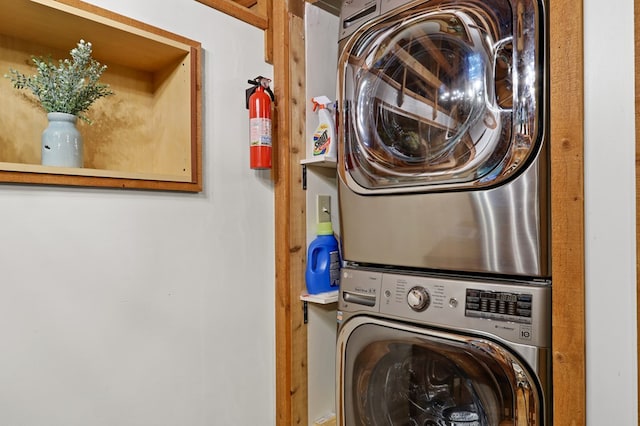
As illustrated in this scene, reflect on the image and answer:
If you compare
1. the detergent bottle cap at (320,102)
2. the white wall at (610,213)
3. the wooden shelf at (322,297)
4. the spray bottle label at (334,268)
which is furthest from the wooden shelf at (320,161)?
the white wall at (610,213)

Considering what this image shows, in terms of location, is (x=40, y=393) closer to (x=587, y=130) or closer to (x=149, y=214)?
(x=149, y=214)

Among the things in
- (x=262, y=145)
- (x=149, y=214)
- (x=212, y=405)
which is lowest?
(x=212, y=405)

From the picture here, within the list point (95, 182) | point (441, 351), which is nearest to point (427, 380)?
point (441, 351)

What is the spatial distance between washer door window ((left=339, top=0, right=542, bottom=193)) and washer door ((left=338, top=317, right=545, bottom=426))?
1.60 ft

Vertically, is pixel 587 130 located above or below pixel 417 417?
above

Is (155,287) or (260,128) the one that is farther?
(260,128)

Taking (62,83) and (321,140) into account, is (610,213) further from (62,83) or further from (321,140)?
(62,83)

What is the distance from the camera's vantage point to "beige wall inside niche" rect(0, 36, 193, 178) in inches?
52.5

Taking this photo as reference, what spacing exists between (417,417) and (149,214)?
1.17 metres

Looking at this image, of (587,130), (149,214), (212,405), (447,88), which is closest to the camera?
(587,130)

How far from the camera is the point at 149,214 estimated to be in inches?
55.8

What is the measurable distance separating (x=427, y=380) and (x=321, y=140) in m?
1.02

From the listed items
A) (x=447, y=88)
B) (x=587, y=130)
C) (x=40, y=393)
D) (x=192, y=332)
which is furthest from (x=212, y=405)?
(x=587, y=130)

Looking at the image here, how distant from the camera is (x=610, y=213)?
3.25 feet
